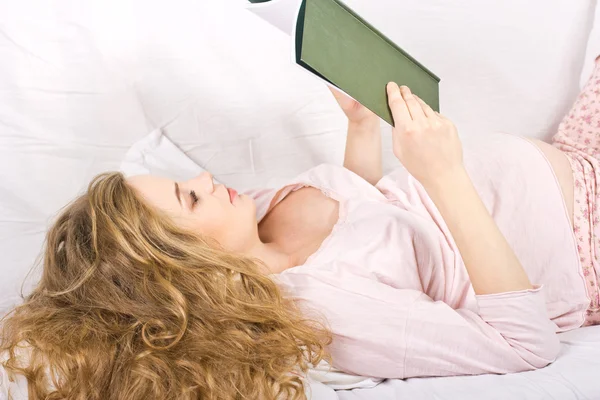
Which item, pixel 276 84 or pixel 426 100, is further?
pixel 276 84

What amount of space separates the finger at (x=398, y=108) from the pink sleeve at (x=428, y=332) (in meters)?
0.28

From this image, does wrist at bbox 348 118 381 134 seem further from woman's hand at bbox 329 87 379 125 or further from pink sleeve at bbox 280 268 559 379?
pink sleeve at bbox 280 268 559 379

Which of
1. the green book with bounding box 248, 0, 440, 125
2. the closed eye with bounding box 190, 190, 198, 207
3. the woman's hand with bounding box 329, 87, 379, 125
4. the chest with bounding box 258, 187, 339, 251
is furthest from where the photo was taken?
the woman's hand with bounding box 329, 87, 379, 125

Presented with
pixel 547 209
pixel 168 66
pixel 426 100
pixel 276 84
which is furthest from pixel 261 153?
pixel 547 209

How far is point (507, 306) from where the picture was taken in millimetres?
993

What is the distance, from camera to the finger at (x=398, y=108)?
97 cm

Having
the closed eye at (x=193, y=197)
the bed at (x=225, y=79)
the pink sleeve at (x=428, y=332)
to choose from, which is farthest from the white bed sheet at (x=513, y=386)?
the bed at (x=225, y=79)

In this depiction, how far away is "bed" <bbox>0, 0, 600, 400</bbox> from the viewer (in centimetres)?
153

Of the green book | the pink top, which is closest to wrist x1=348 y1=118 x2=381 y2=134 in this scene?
the pink top

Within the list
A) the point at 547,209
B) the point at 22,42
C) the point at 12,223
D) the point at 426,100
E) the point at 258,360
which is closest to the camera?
the point at 258,360

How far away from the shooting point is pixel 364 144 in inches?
55.5

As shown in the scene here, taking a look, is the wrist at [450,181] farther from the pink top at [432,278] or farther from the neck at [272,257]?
the neck at [272,257]

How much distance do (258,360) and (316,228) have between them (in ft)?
1.17

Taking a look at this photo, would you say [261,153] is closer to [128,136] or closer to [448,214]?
[128,136]
